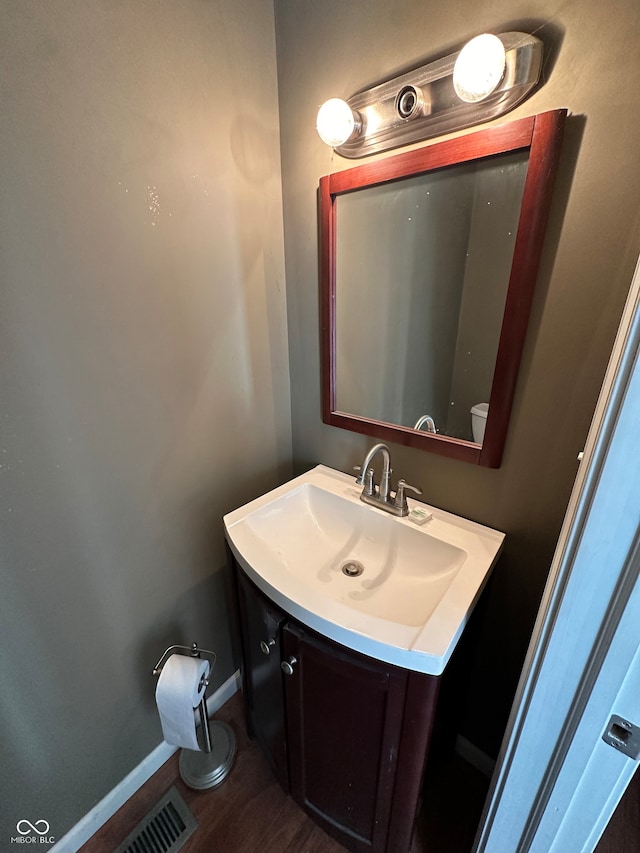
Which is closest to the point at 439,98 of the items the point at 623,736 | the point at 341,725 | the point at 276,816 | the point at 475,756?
the point at 623,736

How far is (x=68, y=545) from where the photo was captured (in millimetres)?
878

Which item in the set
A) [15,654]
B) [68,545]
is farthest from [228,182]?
[15,654]

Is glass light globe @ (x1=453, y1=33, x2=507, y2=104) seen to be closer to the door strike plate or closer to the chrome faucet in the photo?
the chrome faucet

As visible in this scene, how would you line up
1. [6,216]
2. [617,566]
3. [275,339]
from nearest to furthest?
[617,566] → [6,216] → [275,339]

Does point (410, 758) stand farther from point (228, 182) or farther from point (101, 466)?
point (228, 182)

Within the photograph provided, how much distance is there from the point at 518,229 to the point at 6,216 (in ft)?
3.53

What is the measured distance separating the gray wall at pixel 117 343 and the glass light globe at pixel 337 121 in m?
0.27

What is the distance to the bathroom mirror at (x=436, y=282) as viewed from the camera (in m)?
0.77

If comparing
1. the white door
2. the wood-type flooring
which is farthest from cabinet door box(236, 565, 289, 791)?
the white door

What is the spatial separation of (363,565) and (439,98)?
1221 mm

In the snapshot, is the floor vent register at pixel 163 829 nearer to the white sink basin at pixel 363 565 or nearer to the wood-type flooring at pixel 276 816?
the wood-type flooring at pixel 276 816

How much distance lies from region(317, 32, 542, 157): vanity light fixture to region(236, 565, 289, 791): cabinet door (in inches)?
48.5

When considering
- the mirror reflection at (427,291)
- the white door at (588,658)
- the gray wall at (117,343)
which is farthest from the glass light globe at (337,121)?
the white door at (588,658)

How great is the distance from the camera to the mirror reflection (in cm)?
83
